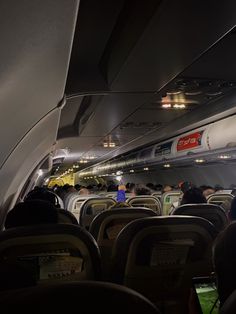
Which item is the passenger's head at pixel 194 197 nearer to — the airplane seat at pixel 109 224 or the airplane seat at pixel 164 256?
the airplane seat at pixel 109 224

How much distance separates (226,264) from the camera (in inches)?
68.1

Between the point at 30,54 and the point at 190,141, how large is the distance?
6.29 meters

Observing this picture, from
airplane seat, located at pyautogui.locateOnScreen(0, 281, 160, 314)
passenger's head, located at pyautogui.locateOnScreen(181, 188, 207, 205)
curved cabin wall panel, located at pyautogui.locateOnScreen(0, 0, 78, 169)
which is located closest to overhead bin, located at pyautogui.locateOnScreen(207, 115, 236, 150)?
passenger's head, located at pyautogui.locateOnScreen(181, 188, 207, 205)

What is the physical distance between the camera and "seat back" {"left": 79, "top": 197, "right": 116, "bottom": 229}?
635 cm

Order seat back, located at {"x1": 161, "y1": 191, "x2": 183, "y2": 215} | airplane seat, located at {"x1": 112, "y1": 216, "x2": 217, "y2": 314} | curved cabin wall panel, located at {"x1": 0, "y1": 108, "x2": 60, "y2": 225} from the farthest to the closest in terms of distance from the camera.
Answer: seat back, located at {"x1": 161, "y1": 191, "x2": 183, "y2": 215} < curved cabin wall panel, located at {"x1": 0, "y1": 108, "x2": 60, "y2": 225} < airplane seat, located at {"x1": 112, "y1": 216, "x2": 217, "y2": 314}

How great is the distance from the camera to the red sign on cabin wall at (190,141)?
7752mm

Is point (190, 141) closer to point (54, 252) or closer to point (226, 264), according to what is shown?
point (54, 252)

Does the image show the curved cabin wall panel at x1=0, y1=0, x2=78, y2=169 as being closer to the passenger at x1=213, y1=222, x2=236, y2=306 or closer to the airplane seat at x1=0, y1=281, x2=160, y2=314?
the airplane seat at x1=0, y1=281, x2=160, y2=314

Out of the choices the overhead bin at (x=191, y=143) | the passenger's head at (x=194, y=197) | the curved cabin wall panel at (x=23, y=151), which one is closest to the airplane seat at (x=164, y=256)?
the passenger's head at (x=194, y=197)

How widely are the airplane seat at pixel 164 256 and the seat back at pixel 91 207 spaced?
12.1ft

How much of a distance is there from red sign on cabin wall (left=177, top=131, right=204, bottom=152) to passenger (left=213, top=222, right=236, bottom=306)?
19.8 ft

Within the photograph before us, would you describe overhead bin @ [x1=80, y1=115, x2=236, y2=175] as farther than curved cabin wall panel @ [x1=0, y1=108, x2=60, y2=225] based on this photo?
Yes

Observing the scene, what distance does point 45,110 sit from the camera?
13.8 feet

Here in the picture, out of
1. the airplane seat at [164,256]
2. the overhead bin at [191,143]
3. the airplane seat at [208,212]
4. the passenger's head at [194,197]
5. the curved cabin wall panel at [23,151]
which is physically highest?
the overhead bin at [191,143]
